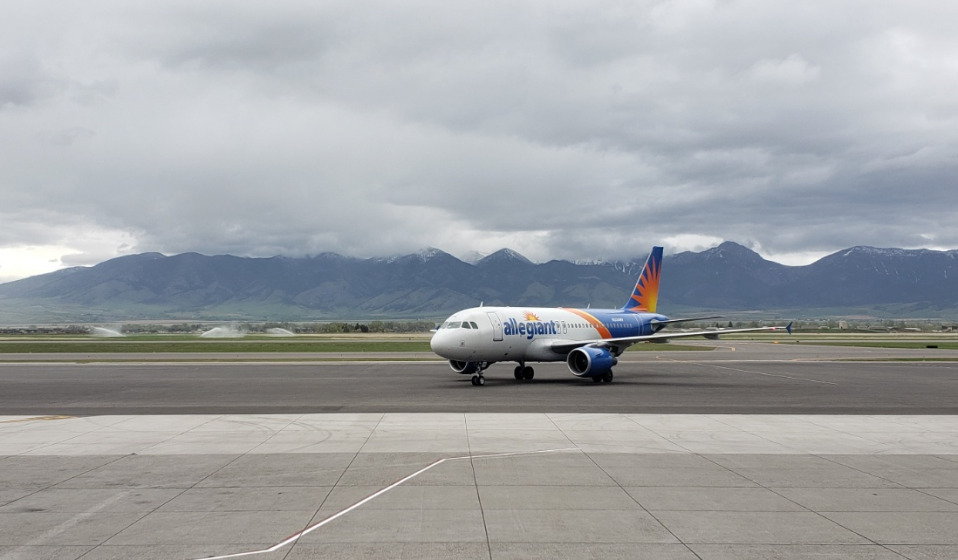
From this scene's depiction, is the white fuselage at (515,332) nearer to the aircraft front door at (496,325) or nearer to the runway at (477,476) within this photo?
the aircraft front door at (496,325)

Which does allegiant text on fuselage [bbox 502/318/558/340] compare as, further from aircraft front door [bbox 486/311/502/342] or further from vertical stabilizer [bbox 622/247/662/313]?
vertical stabilizer [bbox 622/247/662/313]

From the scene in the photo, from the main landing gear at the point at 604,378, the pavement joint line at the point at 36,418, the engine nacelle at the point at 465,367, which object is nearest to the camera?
the pavement joint line at the point at 36,418

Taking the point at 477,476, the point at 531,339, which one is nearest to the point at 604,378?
the point at 531,339

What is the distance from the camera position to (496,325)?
119ft

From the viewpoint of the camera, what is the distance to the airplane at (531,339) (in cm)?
3538

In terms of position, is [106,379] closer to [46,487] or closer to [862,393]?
[46,487]

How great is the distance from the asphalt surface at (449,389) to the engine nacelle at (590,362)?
632 millimetres

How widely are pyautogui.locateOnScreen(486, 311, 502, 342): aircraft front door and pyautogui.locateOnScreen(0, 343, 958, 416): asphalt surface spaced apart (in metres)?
2.36

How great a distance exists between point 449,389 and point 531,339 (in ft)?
24.5

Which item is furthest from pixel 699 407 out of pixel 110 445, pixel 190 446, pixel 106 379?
pixel 106 379

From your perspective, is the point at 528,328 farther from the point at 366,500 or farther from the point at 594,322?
the point at 366,500

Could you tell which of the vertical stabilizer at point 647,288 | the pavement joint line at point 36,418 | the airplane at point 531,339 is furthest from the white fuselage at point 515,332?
the pavement joint line at point 36,418

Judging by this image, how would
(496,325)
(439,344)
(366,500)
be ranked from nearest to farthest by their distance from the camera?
1. (366,500)
2. (439,344)
3. (496,325)

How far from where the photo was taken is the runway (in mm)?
9750
